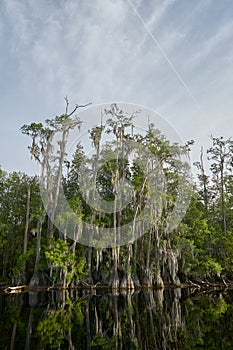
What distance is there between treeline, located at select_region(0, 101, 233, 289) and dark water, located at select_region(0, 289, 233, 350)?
6700 millimetres

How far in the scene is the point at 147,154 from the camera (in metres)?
18.5

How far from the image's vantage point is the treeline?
1670 centimetres

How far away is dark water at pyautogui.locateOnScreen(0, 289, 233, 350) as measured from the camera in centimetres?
558

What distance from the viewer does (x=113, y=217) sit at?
750 inches

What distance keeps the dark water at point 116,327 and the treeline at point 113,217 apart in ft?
22.0

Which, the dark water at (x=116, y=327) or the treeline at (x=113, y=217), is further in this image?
the treeline at (x=113, y=217)

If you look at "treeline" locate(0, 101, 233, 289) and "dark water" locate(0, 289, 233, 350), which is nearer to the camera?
"dark water" locate(0, 289, 233, 350)

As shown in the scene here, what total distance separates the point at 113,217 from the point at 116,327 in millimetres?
11939

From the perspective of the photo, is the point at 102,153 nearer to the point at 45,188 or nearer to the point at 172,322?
the point at 45,188

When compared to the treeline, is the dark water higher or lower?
lower

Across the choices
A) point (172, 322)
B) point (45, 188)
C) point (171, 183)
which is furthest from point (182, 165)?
point (172, 322)

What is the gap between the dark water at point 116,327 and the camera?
558 cm

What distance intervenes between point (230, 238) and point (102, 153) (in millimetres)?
8864

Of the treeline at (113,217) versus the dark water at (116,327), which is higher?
the treeline at (113,217)
